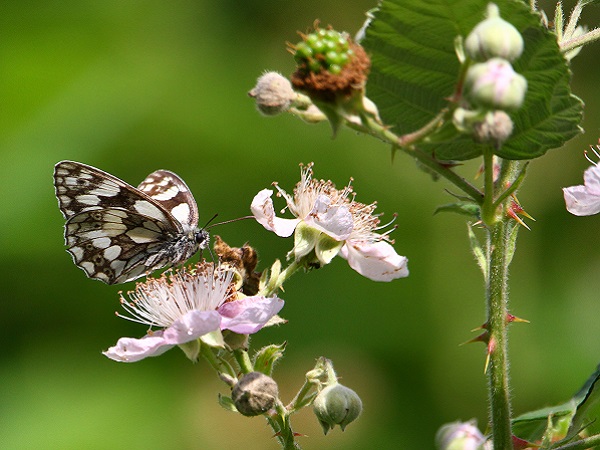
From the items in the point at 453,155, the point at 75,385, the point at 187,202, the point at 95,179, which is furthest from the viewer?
the point at 75,385

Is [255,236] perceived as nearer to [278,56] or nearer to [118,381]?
[118,381]

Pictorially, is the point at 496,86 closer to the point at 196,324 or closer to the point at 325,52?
the point at 325,52

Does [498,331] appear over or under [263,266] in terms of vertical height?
over

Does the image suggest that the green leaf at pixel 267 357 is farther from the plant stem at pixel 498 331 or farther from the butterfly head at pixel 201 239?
the butterfly head at pixel 201 239

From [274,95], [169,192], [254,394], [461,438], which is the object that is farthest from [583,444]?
[169,192]

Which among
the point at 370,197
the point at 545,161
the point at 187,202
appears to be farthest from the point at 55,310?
the point at 545,161
